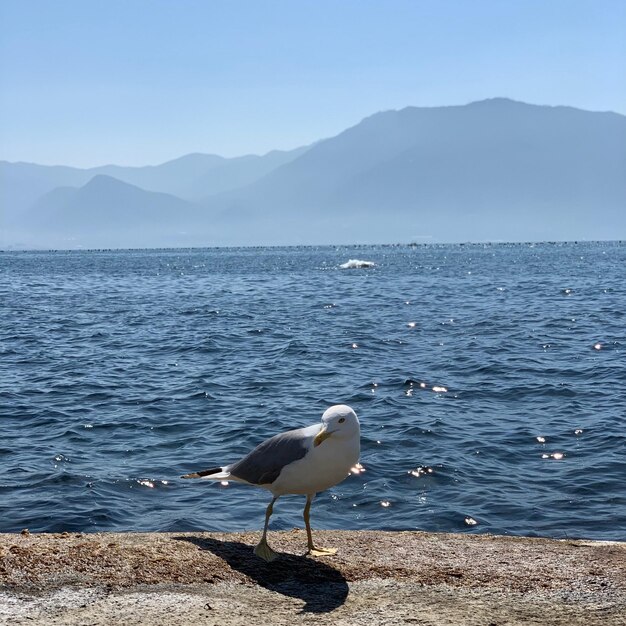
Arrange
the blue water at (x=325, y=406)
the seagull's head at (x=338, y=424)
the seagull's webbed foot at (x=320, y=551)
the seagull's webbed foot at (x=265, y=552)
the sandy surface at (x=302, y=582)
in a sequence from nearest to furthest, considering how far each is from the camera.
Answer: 1. the sandy surface at (x=302, y=582)
2. the seagull's head at (x=338, y=424)
3. the seagull's webbed foot at (x=265, y=552)
4. the seagull's webbed foot at (x=320, y=551)
5. the blue water at (x=325, y=406)

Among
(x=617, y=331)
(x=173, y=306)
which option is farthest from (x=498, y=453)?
(x=173, y=306)

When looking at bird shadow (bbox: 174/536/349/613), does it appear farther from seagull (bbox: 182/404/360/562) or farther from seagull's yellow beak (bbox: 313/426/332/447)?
seagull's yellow beak (bbox: 313/426/332/447)

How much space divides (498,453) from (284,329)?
70.7ft

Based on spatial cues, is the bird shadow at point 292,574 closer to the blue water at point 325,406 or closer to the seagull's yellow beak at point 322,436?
the seagull's yellow beak at point 322,436

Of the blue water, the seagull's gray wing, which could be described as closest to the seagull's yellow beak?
the seagull's gray wing

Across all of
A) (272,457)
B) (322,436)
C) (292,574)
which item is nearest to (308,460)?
(322,436)

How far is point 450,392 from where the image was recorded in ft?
70.2

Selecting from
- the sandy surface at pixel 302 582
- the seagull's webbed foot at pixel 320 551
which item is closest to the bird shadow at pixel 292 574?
the sandy surface at pixel 302 582

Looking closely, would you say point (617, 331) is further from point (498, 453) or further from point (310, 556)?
point (310, 556)

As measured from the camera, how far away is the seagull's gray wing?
8422mm

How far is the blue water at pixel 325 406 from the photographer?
12.8m

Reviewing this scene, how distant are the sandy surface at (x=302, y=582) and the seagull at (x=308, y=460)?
54cm

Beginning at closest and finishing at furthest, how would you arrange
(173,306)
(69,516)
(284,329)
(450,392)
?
(69,516), (450,392), (284,329), (173,306)

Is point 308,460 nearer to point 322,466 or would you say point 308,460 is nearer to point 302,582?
point 322,466
